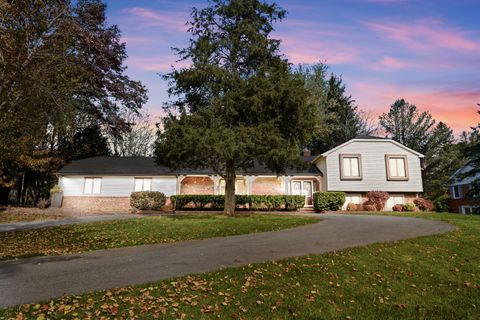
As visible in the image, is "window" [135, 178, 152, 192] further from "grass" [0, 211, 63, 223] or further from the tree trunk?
the tree trunk

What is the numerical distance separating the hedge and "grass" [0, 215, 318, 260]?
993 cm

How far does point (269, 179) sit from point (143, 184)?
10.8 meters

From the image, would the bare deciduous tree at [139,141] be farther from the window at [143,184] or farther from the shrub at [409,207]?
the shrub at [409,207]

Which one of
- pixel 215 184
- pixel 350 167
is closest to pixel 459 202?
pixel 350 167

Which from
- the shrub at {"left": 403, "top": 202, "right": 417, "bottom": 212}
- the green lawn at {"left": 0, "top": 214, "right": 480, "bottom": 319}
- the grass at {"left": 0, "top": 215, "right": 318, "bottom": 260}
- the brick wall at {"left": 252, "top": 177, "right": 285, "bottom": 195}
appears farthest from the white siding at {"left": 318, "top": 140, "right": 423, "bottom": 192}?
the green lawn at {"left": 0, "top": 214, "right": 480, "bottom": 319}

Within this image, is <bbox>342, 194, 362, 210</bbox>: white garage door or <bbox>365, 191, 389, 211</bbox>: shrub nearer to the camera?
<bbox>365, 191, 389, 211</bbox>: shrub

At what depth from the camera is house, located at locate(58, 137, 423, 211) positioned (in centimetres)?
2728

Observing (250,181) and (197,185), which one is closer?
(250,181)

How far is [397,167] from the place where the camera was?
27891 mm

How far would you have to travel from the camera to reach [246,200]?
25391mm

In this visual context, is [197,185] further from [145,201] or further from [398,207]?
[398,207]

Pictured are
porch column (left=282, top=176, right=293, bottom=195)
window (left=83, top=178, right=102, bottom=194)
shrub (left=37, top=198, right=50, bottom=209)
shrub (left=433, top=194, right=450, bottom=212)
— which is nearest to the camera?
shrub (left=37, top=198, right=50, bottom=209)

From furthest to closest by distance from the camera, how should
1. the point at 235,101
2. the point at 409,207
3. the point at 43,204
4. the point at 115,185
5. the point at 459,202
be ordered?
the point at 459,202 → the point at 115,185 → the point at 409,207 → the point at 43,204 → the point at 235,101

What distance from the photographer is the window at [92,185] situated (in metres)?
27.7
